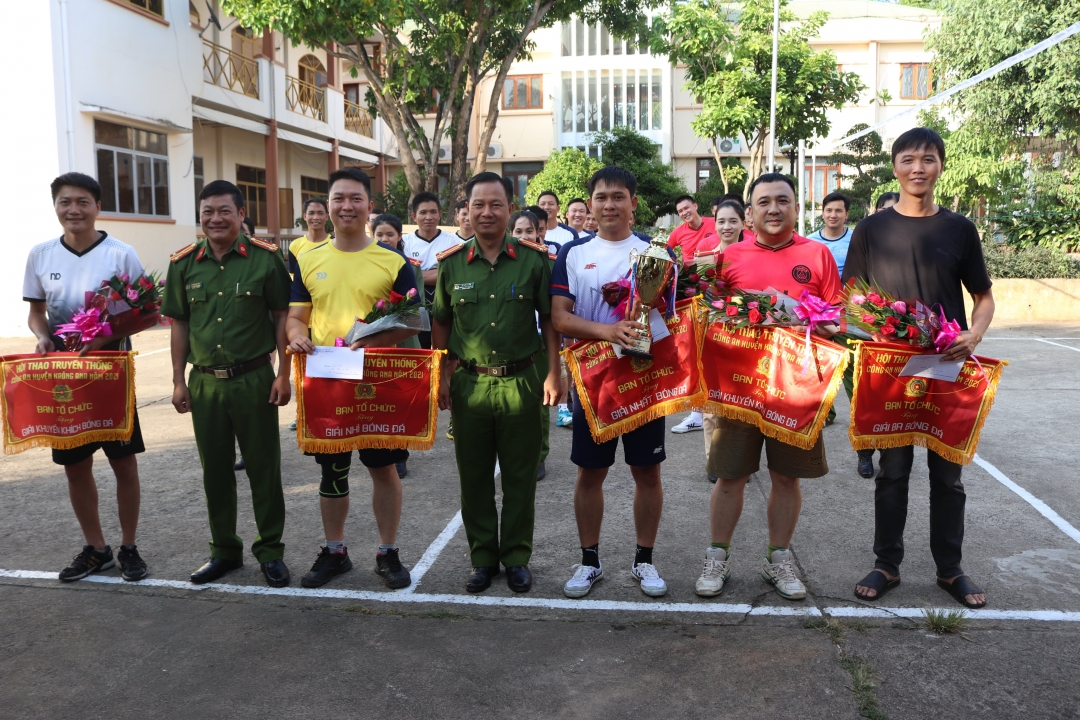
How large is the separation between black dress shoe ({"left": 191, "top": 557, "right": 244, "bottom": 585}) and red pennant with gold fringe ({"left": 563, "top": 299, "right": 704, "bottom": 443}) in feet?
6.64

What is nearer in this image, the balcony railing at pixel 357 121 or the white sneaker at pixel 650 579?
the white sneaker at pixel 650 579

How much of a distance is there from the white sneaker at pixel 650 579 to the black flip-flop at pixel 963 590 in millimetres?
1333

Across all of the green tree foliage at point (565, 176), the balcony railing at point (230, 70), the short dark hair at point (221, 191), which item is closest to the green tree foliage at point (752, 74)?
the green tree foliage at point (565, 176)

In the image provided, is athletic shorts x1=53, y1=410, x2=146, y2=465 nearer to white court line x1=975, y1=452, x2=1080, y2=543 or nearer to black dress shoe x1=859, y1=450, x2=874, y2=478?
black dress shoe x1=859, y1=450, x2=874, y2=478

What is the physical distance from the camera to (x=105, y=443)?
4.55 meters

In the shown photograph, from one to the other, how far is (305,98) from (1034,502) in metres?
22.0

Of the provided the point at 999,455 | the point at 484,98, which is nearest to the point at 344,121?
the point at 484,98

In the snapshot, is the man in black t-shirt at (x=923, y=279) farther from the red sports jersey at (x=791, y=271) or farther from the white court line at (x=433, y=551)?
the white court line at (x=433, y=551)

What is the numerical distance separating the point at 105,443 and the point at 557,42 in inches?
1272

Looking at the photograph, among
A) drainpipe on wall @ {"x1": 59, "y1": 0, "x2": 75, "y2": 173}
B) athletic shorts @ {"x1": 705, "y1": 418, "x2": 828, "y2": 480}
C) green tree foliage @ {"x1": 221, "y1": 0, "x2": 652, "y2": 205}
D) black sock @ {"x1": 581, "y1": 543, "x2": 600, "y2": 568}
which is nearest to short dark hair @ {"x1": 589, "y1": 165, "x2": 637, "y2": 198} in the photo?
athletic shorts @ {"x1": 705, "y1": 418, "x2": 828, "y2": 480}

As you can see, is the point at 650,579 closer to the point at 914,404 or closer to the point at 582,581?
the point at 582,581

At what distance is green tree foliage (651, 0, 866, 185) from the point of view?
21812 millimetres

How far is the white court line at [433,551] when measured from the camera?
14.7ft

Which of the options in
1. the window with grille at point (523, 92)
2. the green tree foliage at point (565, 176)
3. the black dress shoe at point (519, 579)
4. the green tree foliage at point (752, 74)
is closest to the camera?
the black dress shoe at point (519, 579)
